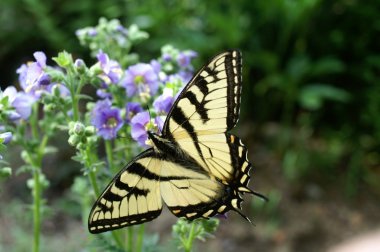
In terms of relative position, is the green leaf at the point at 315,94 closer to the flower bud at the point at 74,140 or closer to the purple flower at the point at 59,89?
the purple flower at the point at 59,89

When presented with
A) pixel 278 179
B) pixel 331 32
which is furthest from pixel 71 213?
pixel 331 32

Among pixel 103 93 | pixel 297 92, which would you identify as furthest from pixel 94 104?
pixel 297 92

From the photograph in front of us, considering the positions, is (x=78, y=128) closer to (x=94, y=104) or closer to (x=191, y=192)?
(x=94, y=104)

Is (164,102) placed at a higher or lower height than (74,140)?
higher

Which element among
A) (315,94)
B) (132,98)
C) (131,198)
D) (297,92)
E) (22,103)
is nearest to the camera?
(131,198)

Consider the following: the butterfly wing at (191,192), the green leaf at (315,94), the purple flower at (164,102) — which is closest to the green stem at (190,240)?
the butterfly wing at (191,192)

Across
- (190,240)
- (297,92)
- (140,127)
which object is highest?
(297,92)
